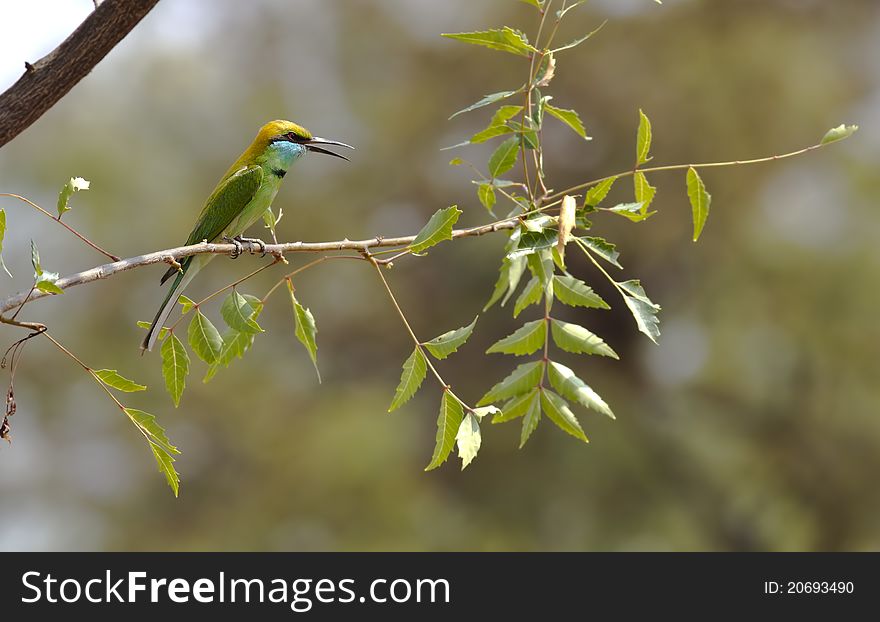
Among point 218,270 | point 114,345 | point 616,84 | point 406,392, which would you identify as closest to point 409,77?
point 616,84

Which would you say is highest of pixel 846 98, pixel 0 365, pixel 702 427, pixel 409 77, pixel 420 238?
pixel 409 77

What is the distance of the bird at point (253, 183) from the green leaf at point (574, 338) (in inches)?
39.5

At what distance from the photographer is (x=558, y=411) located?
152 centimetres

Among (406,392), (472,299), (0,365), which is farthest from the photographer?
(472,299)

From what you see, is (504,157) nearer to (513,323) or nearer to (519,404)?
(519,404)

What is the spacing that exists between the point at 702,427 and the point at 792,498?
96cm

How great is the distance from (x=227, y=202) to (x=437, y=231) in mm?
1104

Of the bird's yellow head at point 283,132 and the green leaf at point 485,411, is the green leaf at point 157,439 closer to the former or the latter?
the green leaf at point 485,411

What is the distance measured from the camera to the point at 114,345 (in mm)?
8930

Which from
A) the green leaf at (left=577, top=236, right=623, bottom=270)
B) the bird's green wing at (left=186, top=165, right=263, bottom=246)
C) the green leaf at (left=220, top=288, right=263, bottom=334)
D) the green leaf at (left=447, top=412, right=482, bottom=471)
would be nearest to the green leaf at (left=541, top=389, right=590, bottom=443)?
the green leaf at (left=447, top=412, right=482, bottom=471)

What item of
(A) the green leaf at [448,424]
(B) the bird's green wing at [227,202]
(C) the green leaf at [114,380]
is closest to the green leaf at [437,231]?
(A) the green leaf at [448,424]

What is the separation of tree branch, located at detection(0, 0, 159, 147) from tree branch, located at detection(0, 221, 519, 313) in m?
0.30

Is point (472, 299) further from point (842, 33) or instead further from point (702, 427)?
point (842, 33)

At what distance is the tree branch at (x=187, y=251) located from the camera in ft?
4.25
